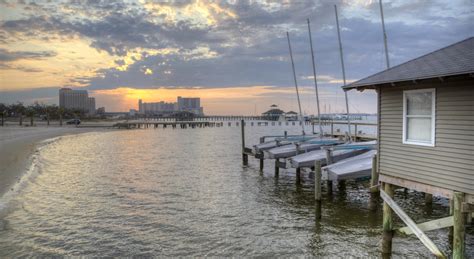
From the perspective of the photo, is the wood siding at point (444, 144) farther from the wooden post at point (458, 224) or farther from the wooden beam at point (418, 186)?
the wooden post at point (458, 224)

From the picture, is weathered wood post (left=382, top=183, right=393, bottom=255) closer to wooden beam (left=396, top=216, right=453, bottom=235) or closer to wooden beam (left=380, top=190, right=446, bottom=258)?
wooden beam (left=380, top=190, right=446, bottom=258)

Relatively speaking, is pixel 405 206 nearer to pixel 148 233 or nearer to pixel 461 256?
pixel 461 256

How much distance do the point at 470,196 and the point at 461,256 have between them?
1373 millimetres

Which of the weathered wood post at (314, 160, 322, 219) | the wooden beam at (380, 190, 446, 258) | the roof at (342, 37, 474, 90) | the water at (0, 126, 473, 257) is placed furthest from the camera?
the weathered wood post at (314, 160, 322, 219)

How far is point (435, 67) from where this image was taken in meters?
9.16

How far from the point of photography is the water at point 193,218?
38.0 feet

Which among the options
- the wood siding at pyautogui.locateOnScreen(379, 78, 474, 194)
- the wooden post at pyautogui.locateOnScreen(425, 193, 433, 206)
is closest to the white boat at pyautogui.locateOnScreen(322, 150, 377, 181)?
the wooden post at pyautogui.locateOnScreen(425, 193, 433, 206)

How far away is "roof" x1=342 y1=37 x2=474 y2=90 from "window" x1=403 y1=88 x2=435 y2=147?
1.87 feet

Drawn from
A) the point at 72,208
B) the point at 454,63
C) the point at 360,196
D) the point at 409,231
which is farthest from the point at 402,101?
the point at 72,208

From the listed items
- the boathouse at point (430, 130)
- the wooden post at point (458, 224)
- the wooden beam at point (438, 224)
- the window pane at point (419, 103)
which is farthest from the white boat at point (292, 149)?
the wooden post at point (458, 224)

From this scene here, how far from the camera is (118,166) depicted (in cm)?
3072

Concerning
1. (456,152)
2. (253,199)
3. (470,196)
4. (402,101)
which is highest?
(402,101)

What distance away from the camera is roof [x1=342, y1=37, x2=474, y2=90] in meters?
8.38

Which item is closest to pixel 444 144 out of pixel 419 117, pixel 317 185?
pixel 419 117
